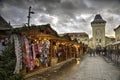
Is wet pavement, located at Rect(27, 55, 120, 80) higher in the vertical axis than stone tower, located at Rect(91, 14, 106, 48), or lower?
lower

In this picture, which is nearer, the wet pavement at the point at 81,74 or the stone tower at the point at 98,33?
the wet pavement at the point at 81,74

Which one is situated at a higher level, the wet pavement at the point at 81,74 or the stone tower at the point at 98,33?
the stone tower at the point at 98,33

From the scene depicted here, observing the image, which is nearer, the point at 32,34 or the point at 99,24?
the point at 32,34

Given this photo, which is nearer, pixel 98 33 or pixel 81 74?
pixel 81 74

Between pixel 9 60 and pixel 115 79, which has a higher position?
pixel 9 60

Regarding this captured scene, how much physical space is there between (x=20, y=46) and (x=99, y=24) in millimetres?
106041

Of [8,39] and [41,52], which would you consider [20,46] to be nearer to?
[8,39]

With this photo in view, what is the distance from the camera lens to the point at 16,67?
11109 millimetres

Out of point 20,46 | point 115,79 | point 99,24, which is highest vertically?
point 99,24

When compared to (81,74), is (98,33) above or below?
above

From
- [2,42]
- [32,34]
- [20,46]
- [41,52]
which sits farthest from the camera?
[41,52]

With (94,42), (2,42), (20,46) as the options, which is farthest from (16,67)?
(94,42)

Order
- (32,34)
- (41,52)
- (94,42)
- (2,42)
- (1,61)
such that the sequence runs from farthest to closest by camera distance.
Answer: (94,42) < (41,52) < (32,34) < (2,42) < (1,61)

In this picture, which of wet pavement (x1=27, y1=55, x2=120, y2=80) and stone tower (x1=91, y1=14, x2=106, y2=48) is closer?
wet pavement (x1=27, y1=55, x2=120, y2=80)
